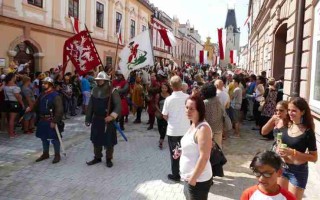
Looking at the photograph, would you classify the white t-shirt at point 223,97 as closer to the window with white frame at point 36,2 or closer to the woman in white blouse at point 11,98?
the woman in white blouse at point 11,98

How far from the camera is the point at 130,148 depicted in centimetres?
759

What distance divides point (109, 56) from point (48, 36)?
7.65 meters

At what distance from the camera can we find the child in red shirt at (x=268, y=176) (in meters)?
2.25

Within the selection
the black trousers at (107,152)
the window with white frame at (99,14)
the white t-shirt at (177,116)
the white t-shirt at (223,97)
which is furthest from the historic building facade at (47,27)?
the white t-shirt at (177,116)

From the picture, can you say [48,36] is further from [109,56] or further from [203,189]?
[203,189]

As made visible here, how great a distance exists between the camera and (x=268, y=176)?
2.25m

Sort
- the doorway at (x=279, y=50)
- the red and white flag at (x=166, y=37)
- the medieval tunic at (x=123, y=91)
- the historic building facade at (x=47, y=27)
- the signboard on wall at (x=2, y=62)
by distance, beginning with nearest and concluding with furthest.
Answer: the medieval tunic at (x=123, y=91) < the signboard on wall at (x=2, y=62) < the doorway at (x=279, y=50) < the historic building facade at (x=47, y=27) < the red and white flag at (x=166, y=37)

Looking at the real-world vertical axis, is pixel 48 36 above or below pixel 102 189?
above

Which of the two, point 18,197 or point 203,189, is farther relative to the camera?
point 18,197

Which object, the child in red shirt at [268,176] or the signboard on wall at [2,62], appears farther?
the signboard on wall at [2,62]

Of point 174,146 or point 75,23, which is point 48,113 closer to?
point 174,146

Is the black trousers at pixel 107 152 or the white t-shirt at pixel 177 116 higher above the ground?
the white t-shirt at pixel 177 116

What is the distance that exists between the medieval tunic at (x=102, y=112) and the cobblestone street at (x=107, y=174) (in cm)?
53

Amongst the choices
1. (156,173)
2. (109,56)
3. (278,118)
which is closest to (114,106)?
(156,173)
